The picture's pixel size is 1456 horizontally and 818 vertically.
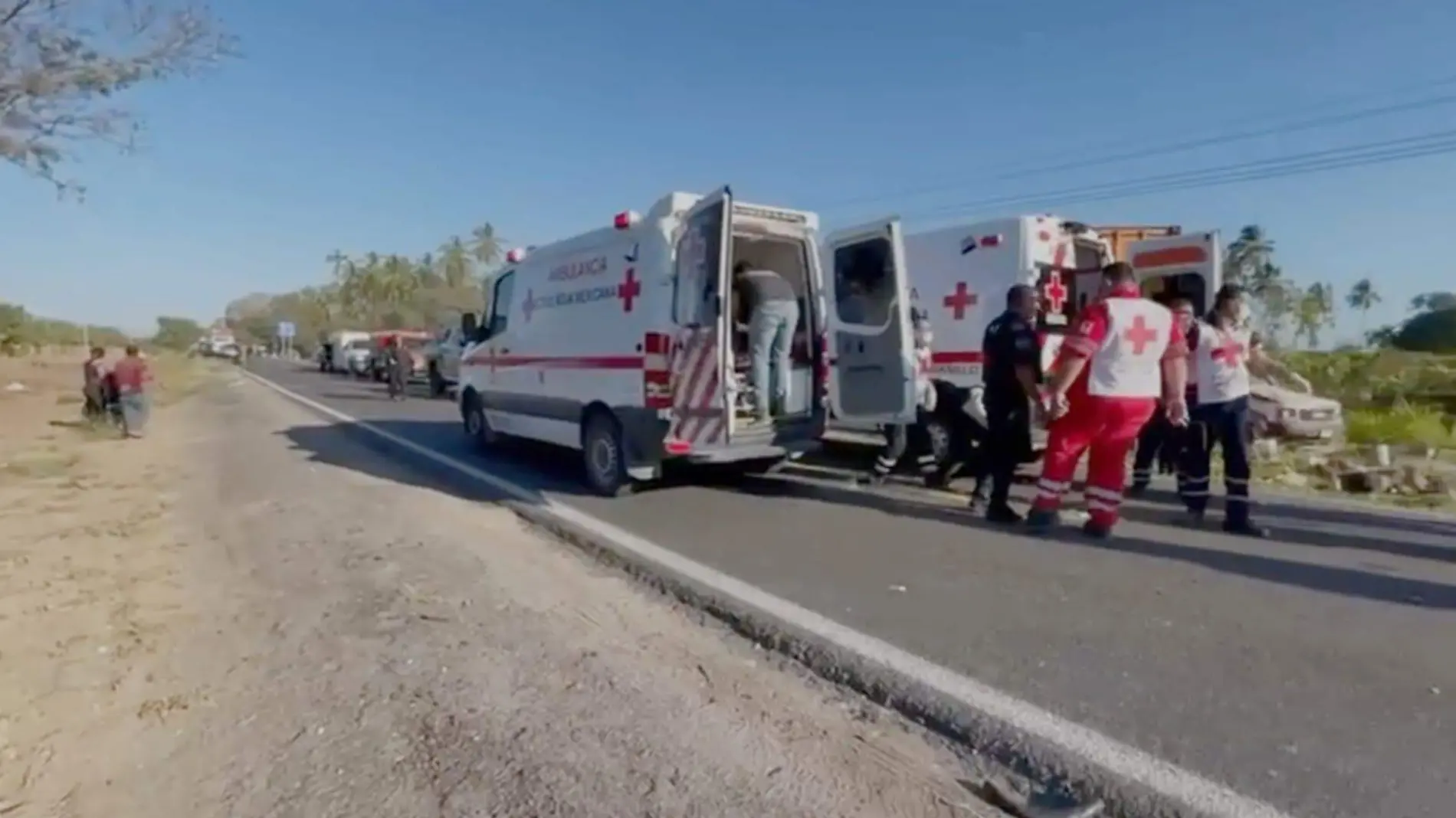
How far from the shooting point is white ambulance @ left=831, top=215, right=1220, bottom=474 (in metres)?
8.98

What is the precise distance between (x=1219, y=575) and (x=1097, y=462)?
4.04ft

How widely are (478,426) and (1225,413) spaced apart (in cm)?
886

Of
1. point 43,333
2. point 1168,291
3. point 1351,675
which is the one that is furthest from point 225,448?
point 43,333

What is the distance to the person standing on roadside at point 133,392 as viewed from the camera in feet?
48.6

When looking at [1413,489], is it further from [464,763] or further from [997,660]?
[464,763]

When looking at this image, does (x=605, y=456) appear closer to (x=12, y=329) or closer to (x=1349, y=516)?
(x=1349, y=516)

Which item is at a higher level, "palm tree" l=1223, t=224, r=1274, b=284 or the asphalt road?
"palm tree" l=1223, t=224, r=1274, b=284

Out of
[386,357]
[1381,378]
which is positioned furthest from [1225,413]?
[386,357]

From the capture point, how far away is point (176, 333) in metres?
117

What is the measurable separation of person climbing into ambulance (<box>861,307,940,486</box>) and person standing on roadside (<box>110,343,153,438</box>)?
39.8 ft

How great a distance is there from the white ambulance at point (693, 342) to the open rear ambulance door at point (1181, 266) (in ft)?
10.3

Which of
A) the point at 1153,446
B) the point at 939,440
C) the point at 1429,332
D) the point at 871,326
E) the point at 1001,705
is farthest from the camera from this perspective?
the point at 1429,332

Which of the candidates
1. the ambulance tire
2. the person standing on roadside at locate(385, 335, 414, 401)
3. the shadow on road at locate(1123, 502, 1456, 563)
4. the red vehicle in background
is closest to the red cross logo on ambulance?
the ambulance tire

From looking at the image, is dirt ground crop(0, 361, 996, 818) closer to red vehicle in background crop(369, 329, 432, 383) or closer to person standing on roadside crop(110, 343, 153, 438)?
person standing on roadside crop(110, 343, 153, 438)
